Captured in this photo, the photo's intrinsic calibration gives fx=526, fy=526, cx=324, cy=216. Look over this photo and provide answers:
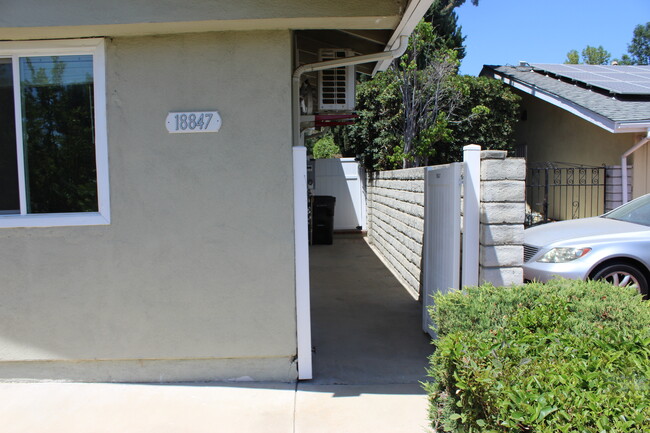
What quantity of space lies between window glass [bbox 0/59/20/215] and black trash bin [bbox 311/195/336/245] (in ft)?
28.0

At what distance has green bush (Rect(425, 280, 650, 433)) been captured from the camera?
1970 mm

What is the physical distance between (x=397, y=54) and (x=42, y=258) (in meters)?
3.80

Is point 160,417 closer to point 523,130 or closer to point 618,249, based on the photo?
point 618,249

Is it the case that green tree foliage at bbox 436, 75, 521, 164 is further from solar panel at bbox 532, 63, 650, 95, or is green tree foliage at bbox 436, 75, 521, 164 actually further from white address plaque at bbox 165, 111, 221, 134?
white address plaque at bbox 165, 111, 221, 134

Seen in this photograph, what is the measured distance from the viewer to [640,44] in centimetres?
5488

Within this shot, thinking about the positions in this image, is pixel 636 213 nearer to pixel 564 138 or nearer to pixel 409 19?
pixel 409 19

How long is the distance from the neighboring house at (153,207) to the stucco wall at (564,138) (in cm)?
779

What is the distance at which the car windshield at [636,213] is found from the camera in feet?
23.0

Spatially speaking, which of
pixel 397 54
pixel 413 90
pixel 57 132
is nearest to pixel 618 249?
pixel 397 54

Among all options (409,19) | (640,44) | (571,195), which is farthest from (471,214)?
(640,44)

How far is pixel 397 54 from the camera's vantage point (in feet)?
17.4

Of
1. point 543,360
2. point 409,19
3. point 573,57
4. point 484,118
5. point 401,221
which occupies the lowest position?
point 543,360

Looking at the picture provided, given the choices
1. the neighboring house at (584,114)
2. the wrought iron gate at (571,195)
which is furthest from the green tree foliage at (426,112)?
the wrought iron gate at (571,195)

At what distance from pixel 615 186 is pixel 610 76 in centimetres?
419
